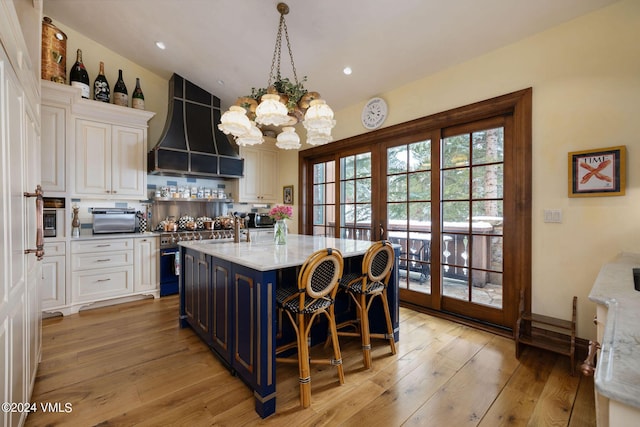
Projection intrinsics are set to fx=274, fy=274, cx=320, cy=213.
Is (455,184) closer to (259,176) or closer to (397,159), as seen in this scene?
(397,159)

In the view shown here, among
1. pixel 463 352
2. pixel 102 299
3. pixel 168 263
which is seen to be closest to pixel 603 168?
pixel 463 352

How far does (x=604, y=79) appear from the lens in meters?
2.13

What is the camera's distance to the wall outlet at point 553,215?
2.35 metres

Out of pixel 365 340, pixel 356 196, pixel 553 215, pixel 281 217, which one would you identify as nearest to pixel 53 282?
pixel 281 217

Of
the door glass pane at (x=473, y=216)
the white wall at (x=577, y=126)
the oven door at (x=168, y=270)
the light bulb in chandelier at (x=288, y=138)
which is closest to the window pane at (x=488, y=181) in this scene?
the door glass pane at (x=473, y=216)

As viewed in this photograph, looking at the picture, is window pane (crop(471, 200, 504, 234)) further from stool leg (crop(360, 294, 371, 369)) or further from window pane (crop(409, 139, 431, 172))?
stool leg (crop(360, 294, 371, 369))

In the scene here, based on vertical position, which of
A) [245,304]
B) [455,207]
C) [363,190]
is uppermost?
[363,190]

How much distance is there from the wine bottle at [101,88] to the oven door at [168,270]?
221cm

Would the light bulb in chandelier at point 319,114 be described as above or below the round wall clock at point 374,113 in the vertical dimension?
below

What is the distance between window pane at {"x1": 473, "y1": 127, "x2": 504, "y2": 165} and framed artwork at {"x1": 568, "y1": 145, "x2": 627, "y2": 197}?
605mm

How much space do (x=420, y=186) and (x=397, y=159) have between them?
501 millimetres

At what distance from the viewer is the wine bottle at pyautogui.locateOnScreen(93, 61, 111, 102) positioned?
3695 mm

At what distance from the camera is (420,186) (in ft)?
11.1

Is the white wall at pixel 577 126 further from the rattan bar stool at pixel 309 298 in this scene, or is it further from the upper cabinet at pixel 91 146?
the upper cabinet at pixel 91 146
